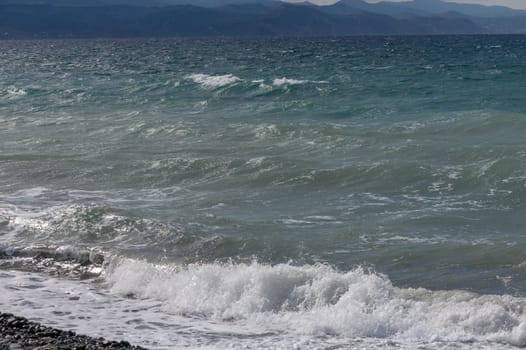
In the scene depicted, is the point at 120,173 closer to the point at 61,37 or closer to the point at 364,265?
the point at 364,265

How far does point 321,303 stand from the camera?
11.1 m

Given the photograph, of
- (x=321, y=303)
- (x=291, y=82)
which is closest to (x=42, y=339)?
(x=321, y=303)

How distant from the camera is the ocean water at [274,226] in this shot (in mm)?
10453

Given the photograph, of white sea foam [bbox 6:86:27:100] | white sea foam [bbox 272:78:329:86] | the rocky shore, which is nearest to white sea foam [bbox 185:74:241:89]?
white sea foam [bbox 272:78:329:86]

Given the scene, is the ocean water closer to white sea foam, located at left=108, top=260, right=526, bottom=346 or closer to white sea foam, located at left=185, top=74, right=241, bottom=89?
white sea foam, located at left=108, top=260, right=526, bottom=346

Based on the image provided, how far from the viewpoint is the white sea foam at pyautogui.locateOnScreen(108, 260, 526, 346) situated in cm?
1009

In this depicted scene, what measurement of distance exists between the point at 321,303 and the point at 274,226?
382 cm

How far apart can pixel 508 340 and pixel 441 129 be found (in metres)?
15.8

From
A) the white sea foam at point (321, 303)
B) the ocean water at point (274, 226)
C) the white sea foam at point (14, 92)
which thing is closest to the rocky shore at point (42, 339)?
the ocean water at point (274, 226)

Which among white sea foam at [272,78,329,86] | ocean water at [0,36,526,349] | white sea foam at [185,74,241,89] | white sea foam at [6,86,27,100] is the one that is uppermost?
ocean water at [0,36,526,349]

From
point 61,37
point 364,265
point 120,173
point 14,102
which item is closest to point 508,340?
point 364,265

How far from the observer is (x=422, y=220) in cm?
1495

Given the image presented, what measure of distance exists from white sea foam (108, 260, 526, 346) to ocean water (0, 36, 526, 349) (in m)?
0.03

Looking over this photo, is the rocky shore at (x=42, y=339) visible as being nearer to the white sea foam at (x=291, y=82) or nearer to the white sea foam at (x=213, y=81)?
the white sea foam at (x=291, y=82)
